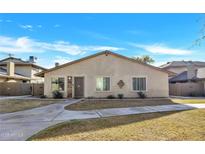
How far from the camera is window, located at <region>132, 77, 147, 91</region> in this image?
1722 cm

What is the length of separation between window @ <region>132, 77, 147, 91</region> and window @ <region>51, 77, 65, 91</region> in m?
7.04

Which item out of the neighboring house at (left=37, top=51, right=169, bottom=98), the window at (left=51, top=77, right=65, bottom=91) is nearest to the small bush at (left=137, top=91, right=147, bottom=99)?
the neighboring house at (left=37, top=51, right=169, bottom=98)

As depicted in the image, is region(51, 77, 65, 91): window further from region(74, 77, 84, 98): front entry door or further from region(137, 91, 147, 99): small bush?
region(137, 91, 147, 99): small bush

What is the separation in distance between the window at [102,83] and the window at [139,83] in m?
2.56

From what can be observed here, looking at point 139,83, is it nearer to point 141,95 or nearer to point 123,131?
point 141,95

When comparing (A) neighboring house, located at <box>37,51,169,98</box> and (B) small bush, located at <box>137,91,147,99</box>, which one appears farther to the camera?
(A) neighboring house, located at <box>37,51,169,98</box>

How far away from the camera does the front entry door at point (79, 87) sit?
17.2 metres

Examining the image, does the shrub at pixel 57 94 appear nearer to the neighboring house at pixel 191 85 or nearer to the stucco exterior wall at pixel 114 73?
the stucco exterior wall at pixel 114 73

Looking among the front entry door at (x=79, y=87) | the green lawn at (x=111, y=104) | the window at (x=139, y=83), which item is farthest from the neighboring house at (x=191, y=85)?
the front entry door at (x=79, y=87)

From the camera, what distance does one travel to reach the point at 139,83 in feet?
56.5
